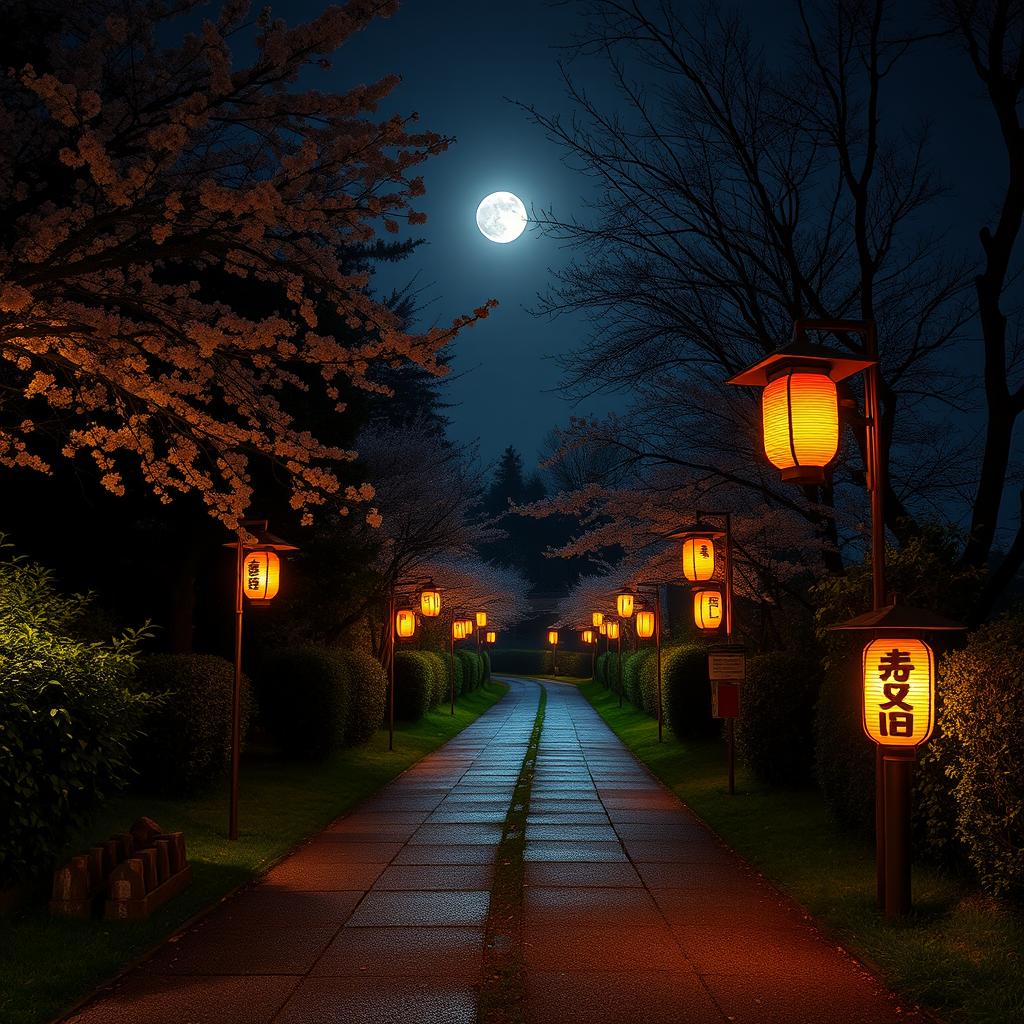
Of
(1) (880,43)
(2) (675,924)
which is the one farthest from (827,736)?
(1) (880,43)

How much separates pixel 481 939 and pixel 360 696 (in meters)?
13.2

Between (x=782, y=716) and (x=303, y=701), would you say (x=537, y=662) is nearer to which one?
(x=303, y=701)

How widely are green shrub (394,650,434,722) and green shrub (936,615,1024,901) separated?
21195mm

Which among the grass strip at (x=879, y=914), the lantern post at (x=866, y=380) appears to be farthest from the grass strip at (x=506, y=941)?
the lantern post at (x=866, y=380)

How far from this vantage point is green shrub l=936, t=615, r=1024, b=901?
21.9 ft

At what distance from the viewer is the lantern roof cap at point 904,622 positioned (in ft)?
23.5

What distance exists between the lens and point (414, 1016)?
5336mm

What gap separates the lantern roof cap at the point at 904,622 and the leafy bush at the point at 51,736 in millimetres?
5640

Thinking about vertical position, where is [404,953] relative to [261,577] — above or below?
below

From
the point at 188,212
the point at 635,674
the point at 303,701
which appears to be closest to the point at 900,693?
the point at 188,212

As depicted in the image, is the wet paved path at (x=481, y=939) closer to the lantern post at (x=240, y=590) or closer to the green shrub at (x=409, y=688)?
the lantern post at (x=240, y=590)

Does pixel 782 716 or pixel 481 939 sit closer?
pixel 481 939

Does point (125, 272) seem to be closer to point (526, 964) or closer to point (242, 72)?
point (242, 72)

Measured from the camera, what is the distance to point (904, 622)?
23.6ft
